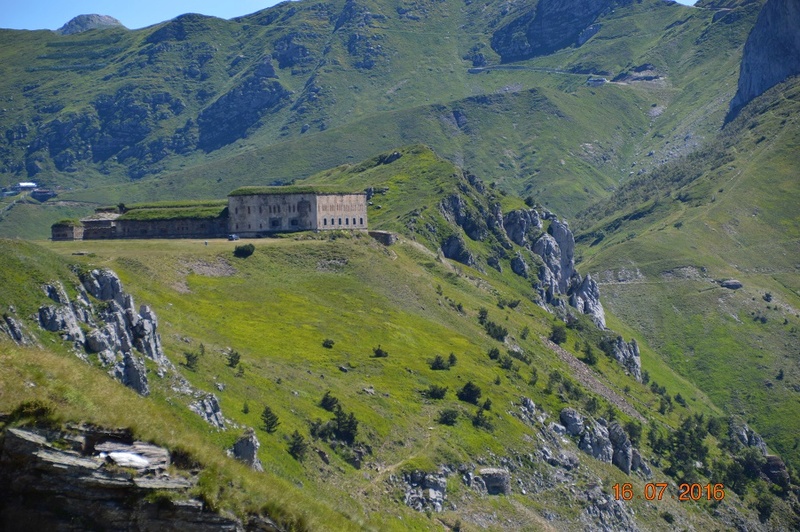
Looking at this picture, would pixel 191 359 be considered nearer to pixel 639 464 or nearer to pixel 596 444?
pixel 596 444

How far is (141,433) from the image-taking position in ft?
97.0

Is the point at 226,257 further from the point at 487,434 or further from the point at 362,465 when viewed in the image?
the point at 362,465

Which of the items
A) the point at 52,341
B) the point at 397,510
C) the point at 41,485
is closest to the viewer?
the point at 41,485

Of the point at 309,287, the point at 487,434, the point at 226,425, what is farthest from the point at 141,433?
the point at 309,287

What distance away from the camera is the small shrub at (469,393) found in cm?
14338

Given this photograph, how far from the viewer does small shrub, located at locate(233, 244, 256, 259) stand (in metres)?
164

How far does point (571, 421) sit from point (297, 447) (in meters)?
71.7

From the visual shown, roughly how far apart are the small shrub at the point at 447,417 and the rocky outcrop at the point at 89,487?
338ft

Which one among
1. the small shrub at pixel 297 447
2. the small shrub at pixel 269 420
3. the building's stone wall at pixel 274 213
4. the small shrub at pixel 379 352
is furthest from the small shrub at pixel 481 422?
the building's stone wall at pixel 274 213

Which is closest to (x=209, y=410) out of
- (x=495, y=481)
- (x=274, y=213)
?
(x=495, y=481)

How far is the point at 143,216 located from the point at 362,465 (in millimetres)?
93913

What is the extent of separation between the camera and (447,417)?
13188 cm
